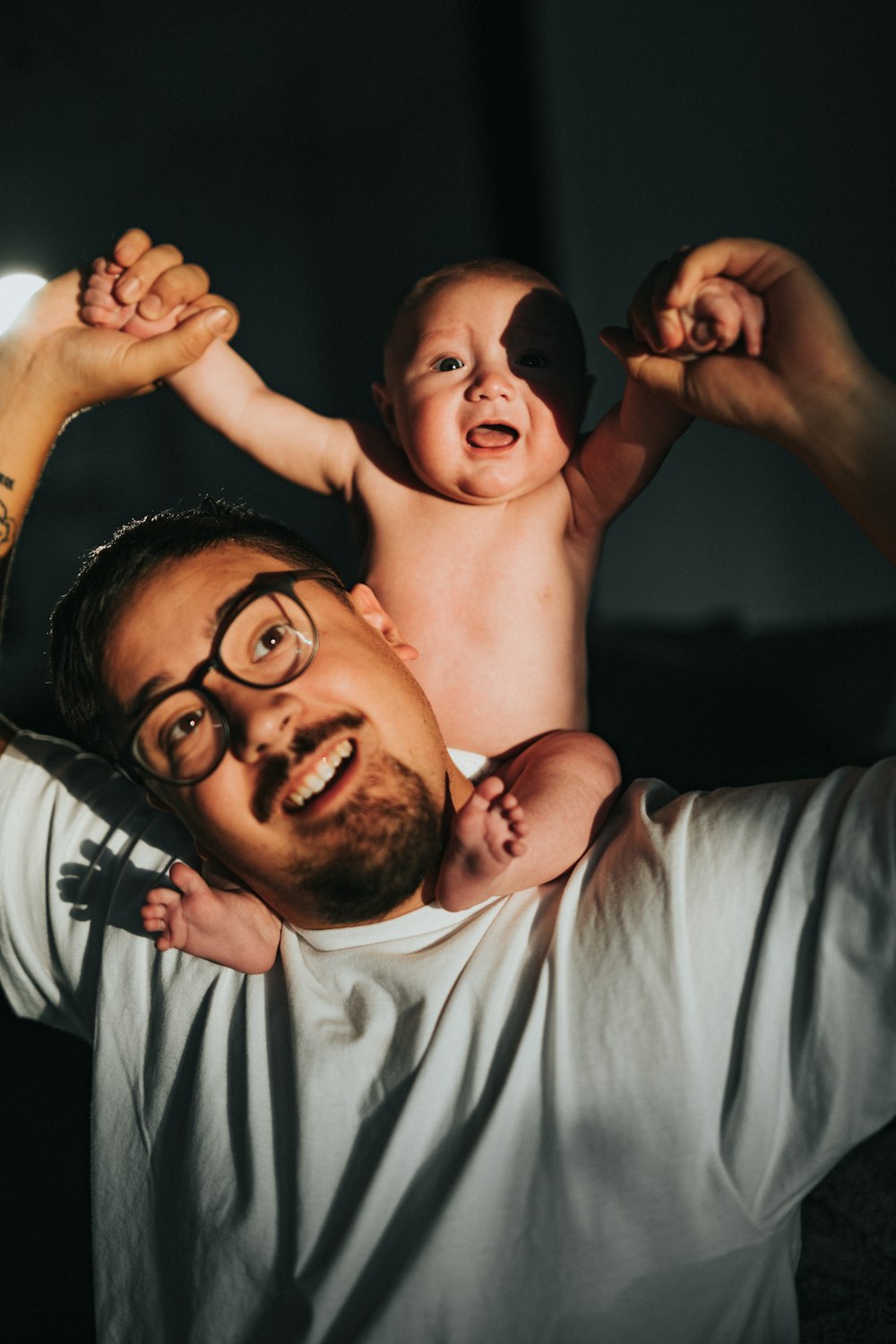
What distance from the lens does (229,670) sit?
878 mm

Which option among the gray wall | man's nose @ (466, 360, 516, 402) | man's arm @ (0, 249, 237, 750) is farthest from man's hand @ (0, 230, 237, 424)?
the gray wall

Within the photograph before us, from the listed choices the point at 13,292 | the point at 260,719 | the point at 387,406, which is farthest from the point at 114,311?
the point at 260,719

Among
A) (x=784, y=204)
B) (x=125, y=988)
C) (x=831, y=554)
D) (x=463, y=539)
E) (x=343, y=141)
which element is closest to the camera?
(x=125, y=988)

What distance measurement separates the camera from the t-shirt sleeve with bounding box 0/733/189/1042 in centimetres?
111

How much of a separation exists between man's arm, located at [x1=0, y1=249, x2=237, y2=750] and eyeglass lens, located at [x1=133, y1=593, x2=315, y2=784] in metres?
0.34

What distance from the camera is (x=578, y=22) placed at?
81.4 inches

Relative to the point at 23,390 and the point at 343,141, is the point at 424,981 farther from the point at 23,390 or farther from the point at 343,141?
the point at 343,141

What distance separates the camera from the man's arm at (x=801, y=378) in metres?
0.80

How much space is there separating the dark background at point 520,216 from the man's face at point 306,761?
0.74m

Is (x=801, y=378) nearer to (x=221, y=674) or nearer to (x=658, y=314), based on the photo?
(x=658, y=314)

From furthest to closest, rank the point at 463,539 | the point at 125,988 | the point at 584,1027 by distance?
the point at 463,539 → the point at 125,988 → the point at 584,1027

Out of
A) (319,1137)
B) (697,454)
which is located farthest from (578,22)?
(319,1137)

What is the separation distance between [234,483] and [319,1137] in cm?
185

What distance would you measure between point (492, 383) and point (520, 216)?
1.44 meters
